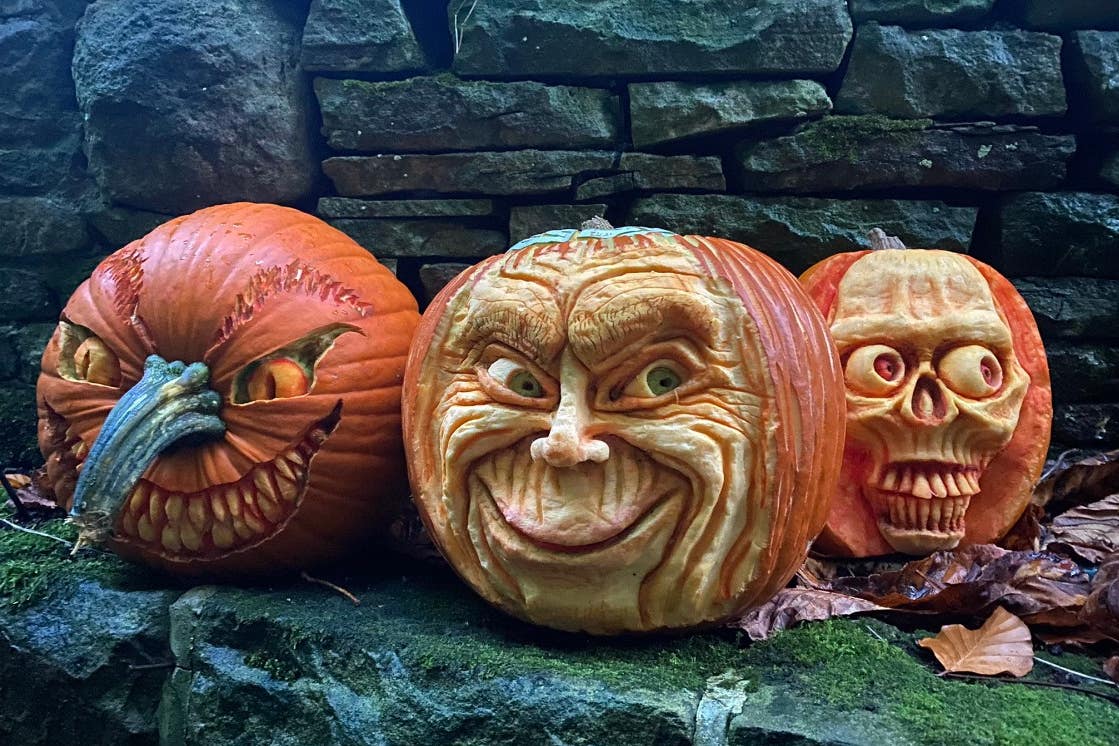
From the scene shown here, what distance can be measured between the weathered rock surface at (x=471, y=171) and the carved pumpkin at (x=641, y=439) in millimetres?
1206

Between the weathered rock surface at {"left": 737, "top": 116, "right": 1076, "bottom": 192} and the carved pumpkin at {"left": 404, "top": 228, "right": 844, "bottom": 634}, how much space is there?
1241 mm

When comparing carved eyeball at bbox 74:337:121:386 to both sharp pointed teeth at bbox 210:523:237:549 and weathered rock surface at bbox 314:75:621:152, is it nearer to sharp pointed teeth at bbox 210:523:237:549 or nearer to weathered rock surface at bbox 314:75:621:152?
sharp pointed teeth at bbox 210:523:237:549

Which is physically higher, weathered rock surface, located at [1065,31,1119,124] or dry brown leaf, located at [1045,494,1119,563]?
weathered rock surface, located at [1065,31,1119,124]

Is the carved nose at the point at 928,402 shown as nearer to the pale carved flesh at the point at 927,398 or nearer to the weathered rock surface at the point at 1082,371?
the pale carved flesh at the point at 927,398

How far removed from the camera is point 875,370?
2.12 meters

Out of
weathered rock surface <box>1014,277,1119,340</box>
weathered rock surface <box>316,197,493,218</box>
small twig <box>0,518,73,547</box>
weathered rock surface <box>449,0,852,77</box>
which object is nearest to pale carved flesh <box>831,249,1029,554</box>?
weathered rock surface <box>1014,277,1119,340</box>

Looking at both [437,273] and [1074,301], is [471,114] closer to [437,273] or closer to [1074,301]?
[437,273]

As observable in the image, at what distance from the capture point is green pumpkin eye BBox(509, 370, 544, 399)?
165 cm

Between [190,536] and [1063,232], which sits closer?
[190,536]

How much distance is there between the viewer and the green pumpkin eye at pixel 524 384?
1650mm

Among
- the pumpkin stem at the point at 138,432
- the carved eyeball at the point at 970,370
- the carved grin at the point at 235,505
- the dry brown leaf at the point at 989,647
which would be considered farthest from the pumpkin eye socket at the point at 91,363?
the carved eyeball at the point at 970,370

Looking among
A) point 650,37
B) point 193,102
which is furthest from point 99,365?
point 650,37

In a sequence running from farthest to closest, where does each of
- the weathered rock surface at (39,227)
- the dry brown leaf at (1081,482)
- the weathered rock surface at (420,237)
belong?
1. the weathered rock surface at (39,227)
2. the weathered rock surface at (420,237)
3. the dry brown leaf at (1081,482)

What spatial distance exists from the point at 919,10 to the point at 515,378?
2080 mm
